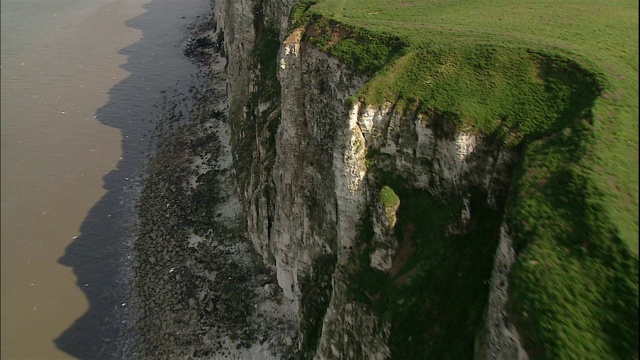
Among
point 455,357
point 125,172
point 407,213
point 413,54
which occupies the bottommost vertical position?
point 125,172

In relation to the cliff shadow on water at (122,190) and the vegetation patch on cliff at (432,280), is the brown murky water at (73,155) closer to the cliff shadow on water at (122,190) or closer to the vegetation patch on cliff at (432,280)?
the cliff shadow on water at (122,190)

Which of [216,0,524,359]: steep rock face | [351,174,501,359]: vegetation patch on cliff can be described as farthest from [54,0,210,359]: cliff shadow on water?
[351,174,501,359]: vegetation patch on cliff

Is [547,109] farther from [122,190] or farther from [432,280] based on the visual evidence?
[122,190]

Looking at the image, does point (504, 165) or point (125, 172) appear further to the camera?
point (125, 172)

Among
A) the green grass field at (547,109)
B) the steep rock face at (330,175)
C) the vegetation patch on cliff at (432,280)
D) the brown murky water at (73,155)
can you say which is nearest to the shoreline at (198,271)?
the brown murky water at (73,155)

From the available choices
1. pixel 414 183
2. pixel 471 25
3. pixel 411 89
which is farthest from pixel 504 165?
pixel 471 25

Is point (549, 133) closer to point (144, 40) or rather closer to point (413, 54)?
point (413, 54)

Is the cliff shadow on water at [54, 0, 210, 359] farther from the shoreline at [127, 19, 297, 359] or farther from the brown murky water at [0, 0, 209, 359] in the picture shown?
the shoreline at [127, 19, 297, 359]
